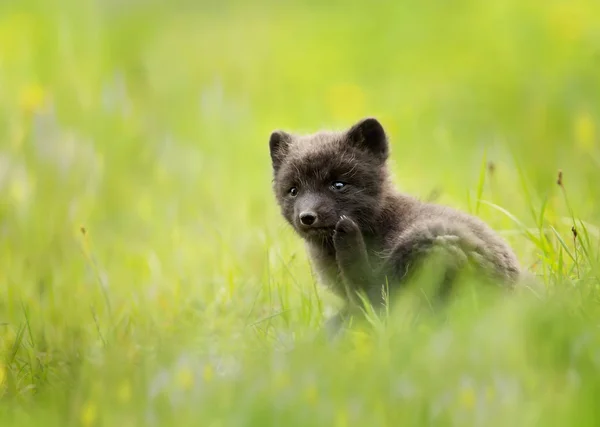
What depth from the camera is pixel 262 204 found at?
862 centimetres

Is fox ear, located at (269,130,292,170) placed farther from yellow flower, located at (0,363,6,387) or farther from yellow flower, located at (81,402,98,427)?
yellow flower, located at (81,402,98,427)

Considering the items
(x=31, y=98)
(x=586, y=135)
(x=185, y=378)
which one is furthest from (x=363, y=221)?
(x=31, y=98)

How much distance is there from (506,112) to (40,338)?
6.58 m

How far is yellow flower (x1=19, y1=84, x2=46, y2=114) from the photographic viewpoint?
29.0 feet

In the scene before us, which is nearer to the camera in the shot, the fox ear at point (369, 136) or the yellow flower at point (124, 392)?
the yellow flower at point (124, 392)

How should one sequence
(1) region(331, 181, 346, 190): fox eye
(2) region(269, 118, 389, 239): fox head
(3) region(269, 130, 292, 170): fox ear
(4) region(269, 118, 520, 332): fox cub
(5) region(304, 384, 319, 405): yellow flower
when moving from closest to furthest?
(5) region(304, 384, 319, 405): yellow flower
(4) region(269, 118, 520, 332): fox cub
(2) region(269, 118, 389, 239): fox head
(1) region(331, 181, 346, 190): fox eye
(3) region(269, 130, 292, 170): fox ear

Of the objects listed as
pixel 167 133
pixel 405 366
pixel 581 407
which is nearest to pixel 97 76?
pixel 167 133

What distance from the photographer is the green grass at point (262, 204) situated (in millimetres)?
3840

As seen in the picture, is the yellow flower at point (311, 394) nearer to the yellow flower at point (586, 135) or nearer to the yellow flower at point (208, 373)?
the yellow flower at point (208, 373)

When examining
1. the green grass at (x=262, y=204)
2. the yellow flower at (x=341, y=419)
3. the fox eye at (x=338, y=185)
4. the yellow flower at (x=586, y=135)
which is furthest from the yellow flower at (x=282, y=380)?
the yellow flower at (x=586, y=135)

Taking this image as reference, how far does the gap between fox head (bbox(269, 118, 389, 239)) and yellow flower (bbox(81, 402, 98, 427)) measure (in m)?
1.96

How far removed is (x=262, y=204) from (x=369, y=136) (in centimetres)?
295

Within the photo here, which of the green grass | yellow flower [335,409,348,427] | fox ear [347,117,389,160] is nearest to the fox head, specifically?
fox ear [347,117,389,160]

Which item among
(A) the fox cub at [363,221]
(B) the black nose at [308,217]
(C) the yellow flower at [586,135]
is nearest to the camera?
(A) the fox cub at [363,221]
